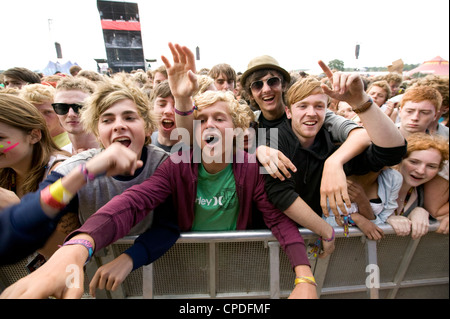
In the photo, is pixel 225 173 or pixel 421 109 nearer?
pixel 225 173

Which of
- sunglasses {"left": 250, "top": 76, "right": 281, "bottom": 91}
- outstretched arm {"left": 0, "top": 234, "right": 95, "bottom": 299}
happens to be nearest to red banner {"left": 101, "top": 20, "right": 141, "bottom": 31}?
sunglasses {"left": 250, "top": 76, "right": 281, "bottom": 91}

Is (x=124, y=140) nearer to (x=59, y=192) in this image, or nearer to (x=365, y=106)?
(x=59, y=192)

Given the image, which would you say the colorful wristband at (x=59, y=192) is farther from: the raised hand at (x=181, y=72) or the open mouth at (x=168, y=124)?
the open mouth at (x=168, y=124)

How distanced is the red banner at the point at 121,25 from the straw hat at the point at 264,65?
645 inches

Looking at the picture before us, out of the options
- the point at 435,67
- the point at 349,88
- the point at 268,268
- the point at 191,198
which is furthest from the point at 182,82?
the point at 435,67

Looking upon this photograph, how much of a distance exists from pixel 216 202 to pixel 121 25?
18.1 meters

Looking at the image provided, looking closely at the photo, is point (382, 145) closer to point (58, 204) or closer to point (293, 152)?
point (293, 152)

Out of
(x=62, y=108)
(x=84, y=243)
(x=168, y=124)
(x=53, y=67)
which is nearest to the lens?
(x=84, y=243)

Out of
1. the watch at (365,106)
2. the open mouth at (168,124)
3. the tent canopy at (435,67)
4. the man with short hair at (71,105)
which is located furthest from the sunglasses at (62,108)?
the tent canopy at (435,67)

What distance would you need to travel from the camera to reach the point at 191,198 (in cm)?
143

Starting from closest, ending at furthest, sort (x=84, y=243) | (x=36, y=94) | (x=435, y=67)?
(x=84, y=243) < (x=36, y=94) < (x=435, y=67)

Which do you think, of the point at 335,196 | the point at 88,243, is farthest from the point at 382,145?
the point at 88,243
